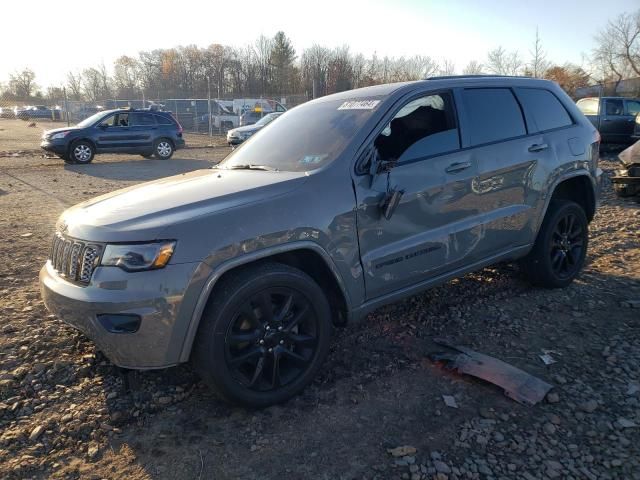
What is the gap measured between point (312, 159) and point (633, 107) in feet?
54.9

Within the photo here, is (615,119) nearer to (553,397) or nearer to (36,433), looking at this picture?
(553,397)

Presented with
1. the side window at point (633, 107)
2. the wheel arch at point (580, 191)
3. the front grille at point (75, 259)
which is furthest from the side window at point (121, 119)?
the side window at point (633, 107)

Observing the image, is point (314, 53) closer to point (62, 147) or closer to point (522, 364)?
point (62, 147)

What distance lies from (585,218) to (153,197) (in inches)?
157

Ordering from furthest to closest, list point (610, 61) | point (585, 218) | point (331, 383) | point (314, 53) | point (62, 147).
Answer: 1. point (314, 53)
2. point (610, 61)
3. point (62, 147)
4. point (585, 218)
5. point (331, 383)

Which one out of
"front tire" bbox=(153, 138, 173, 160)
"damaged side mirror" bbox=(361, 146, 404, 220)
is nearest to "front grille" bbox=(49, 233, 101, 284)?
"damaged side mirror" bbox=(361, 146, 404, 220)

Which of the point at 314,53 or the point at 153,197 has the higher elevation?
the point at 314,53

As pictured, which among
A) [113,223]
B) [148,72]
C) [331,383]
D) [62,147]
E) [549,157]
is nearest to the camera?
[113,223]

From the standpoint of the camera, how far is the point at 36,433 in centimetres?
264

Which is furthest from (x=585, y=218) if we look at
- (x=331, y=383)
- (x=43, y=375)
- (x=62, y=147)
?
(x=62, y=147)

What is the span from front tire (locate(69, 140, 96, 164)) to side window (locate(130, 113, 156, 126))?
1645mm

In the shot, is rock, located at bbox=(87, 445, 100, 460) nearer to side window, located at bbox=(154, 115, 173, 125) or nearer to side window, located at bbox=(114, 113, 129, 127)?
side window, located at bbox=(114, 113, 129, 127)

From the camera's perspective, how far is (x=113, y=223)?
2.66 meters

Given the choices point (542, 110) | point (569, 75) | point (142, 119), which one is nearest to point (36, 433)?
point (542, 110)
